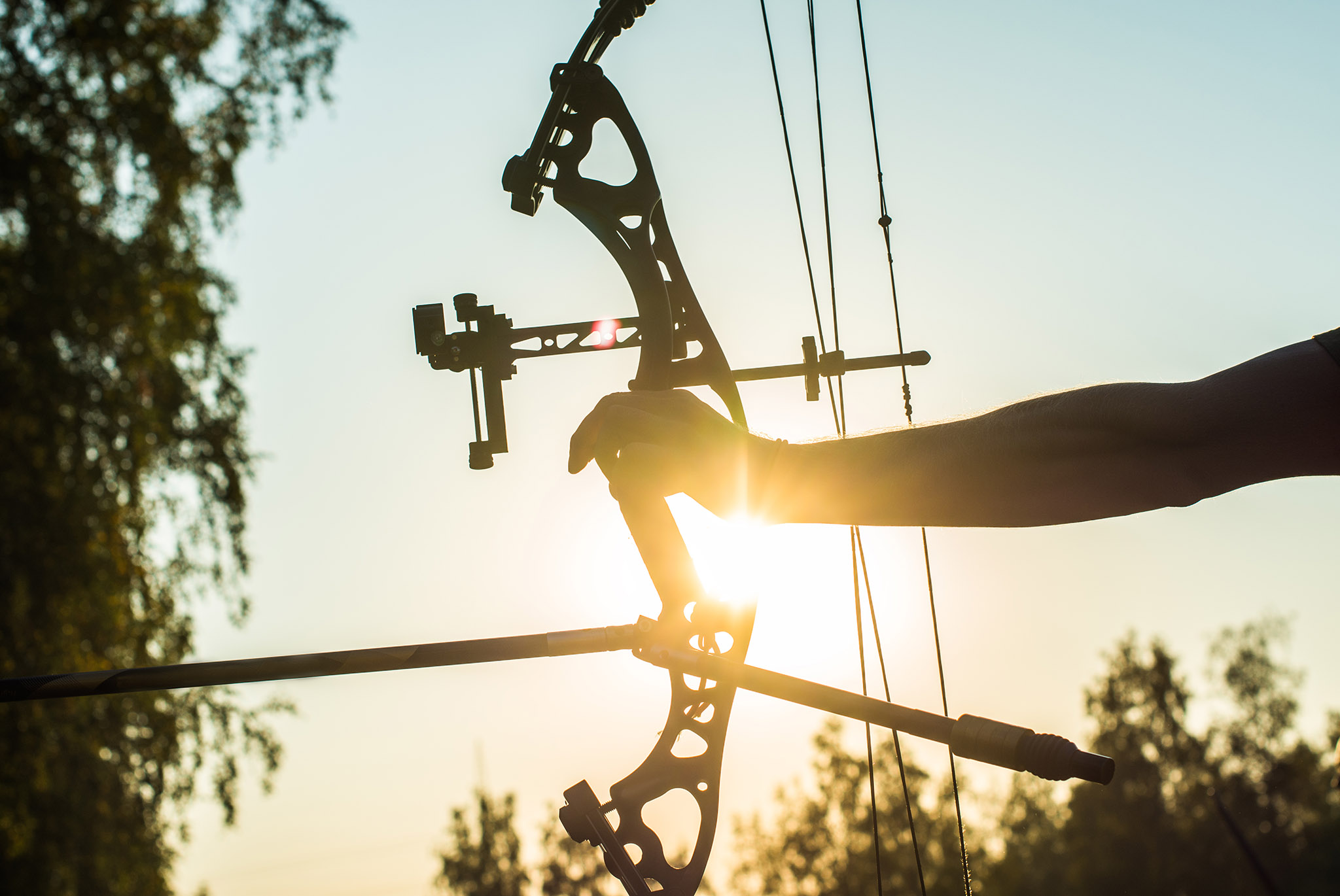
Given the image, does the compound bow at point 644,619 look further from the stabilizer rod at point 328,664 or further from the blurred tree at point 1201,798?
the blurred tree at point 1201,798

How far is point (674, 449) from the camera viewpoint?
2.36 metres

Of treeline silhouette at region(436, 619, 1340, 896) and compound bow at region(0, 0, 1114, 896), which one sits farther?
treeline silhouette at region(436, 619, 1340, 896)

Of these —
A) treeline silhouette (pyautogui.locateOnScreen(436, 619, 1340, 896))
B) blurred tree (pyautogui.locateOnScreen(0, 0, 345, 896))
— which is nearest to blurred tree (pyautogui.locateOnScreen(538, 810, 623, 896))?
treeline silhouette (pyautogui.locateOnScreen(436, 619, 1340, 896))

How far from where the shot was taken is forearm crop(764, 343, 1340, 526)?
5.66 feet

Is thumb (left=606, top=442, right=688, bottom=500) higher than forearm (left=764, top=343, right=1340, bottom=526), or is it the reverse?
thumb (left=606, top=442, right=688, bottom=500)

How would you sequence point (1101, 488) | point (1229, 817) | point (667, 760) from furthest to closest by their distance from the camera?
point (1229, 817) < point (667, 760) < point (1101, 488)

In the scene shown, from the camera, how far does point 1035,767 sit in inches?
68.3

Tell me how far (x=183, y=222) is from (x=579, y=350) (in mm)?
10532

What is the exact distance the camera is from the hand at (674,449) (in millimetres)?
2320

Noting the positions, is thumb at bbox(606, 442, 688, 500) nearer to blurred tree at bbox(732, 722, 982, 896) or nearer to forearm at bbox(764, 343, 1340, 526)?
forearm at bbox(764, 343, 1340, 526)

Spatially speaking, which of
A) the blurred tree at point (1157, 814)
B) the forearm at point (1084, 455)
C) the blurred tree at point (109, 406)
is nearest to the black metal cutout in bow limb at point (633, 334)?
the forearm at point (1084, 455)

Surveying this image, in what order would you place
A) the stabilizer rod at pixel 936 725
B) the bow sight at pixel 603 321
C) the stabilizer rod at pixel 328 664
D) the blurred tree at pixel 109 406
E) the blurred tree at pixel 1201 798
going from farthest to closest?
the blurred tree at pixel 1201 798
the blurred tree at pixel 109 406
the bow sight at pixel 603 321
the stabilizer rod at pixel 328 664
the stabilizer rod at pixel 936 725

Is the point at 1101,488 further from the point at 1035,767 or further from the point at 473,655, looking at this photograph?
the point at 473,655

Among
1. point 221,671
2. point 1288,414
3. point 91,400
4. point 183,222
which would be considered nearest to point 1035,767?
point 1288,414
